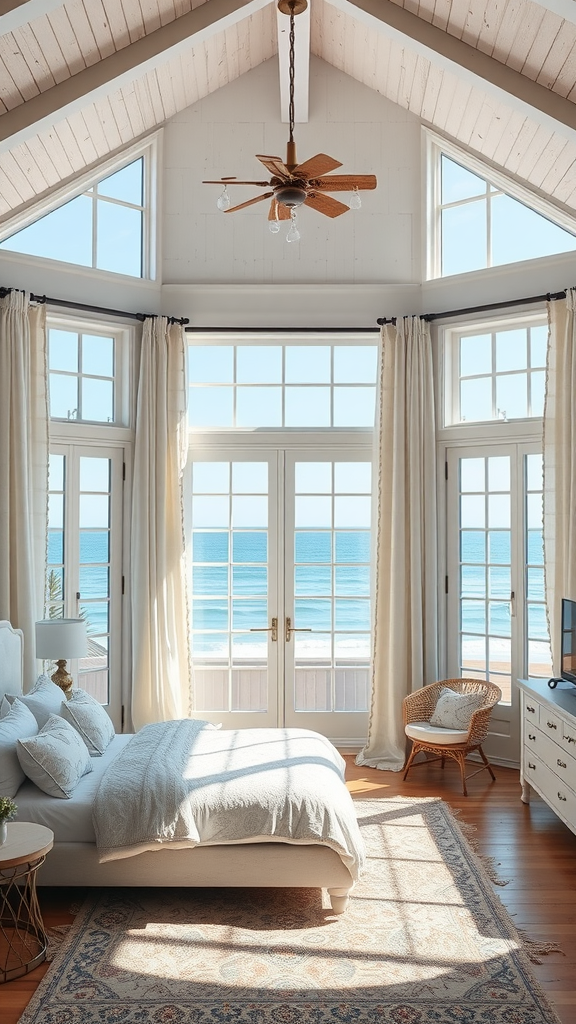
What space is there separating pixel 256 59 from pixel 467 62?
7.75 ft

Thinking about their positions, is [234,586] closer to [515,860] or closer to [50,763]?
[50,763]

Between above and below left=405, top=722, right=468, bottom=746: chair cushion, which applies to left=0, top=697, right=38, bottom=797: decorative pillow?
above

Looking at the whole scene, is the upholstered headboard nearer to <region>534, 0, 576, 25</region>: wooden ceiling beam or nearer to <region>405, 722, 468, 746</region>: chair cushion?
<region>405, 722, 468, 746</region>: chair cushion

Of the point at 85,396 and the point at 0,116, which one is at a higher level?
the point at 0,116

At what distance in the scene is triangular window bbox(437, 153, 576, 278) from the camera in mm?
6160

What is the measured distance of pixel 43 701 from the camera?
463cm

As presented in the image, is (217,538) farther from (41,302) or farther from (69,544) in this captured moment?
(41,302)

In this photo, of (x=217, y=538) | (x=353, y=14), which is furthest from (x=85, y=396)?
(x=353, y=14)

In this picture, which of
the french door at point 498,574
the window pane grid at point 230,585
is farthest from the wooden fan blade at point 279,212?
the french door at point 498,574

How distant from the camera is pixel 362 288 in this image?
6.67 m

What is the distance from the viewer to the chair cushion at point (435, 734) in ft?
18.6

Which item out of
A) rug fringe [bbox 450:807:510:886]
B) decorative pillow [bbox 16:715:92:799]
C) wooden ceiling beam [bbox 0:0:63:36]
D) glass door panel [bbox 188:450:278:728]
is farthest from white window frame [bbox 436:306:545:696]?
wooden ceiling beam [bbox 0:0:63:36]

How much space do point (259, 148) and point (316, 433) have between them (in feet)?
7.69

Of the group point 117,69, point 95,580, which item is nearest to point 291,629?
point 95,580
